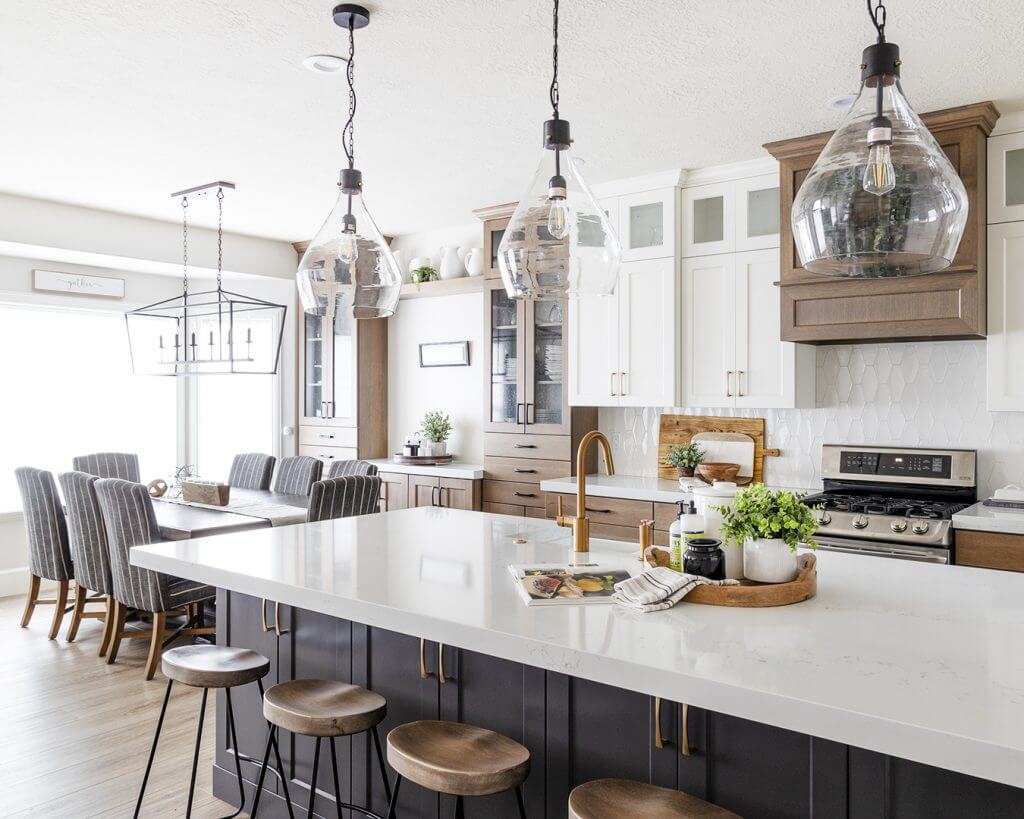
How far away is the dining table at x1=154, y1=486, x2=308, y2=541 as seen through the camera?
392 cm

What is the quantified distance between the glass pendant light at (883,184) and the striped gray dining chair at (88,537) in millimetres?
3768

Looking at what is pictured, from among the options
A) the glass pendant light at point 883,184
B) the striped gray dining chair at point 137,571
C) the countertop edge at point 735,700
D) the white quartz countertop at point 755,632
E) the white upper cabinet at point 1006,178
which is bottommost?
the striped gray dining chair at point 137,571

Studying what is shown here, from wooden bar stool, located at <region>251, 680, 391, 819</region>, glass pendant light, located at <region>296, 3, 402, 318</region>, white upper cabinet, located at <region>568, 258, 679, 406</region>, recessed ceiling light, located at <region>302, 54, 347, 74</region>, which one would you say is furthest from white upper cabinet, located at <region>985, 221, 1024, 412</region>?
wooden bar stool, located at <region>251, 680, 391, 819</region>

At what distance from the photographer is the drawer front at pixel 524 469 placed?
4.92 m

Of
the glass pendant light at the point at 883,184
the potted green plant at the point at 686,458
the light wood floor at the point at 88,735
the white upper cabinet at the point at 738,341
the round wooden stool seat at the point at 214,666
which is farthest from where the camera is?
the potted green plant at the point at 686,458

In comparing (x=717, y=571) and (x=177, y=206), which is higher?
(x=177, y=206)

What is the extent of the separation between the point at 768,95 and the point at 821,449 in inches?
72.5

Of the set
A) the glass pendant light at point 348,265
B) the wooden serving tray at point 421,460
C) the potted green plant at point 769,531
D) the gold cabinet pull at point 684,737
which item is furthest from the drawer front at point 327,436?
the gold cabinet pull at point 684,737

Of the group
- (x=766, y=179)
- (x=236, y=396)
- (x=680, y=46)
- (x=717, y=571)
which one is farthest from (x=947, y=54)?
(x=236, y=396)

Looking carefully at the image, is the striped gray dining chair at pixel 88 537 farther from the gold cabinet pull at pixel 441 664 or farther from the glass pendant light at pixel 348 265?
the gold cabinet pull at pixel 441 664

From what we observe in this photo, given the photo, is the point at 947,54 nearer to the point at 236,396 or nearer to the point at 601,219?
the point at 601,219

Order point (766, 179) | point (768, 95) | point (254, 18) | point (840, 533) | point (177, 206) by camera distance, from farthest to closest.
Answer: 1. point (177, 206)
2. point (766, 179)
3. point (840, 533)
4. point (768, 95)
5. point (254, 18)

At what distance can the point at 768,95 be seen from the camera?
10.8ft

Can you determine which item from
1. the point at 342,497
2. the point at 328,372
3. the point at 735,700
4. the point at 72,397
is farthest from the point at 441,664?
the point at 72,397
